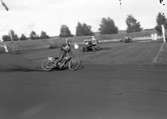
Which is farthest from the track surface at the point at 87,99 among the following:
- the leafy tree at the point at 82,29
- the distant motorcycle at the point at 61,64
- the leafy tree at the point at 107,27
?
the leafy tree at the point at 107,27

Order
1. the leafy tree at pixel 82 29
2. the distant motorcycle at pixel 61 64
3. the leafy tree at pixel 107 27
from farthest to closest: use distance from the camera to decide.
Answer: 1. the leafy tree at pixel 107 27
2. the leafy tree at pixel 82 29
3. the distant motorcycle at pixel 61 64

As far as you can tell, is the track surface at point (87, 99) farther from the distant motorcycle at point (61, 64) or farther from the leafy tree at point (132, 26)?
the leafy tree at point (132, 26)

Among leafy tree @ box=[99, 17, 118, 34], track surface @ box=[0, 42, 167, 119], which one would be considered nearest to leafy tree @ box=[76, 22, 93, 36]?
leafy tree @ box=[99, 17, 118, 34]

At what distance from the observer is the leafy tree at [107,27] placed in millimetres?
150500

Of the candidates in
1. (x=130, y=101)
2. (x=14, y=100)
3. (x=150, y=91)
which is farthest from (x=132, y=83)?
(x=14, y=100)

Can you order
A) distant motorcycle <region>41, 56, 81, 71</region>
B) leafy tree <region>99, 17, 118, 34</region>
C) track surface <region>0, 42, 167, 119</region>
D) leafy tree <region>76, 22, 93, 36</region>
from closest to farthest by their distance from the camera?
track surface <region>0, 42, 167, 119</region>
distant motorcycle <region>41, 56, 81, 71</region>
leafy tree <region>76, 22, 93, 36</region>
leafy tree <region>99, 17, 118, 34</region>

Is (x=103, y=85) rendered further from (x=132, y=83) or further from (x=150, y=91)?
(x=150, y=91)

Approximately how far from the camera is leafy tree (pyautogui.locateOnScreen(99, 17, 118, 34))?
150m

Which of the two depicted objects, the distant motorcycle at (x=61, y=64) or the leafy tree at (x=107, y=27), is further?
the leafy tree at (x=107, y=27)

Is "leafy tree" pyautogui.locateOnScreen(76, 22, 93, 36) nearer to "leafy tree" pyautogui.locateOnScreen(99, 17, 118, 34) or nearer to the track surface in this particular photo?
"leafy tree" pyautogui.locateOnScreen(99, 17, 118, 34)

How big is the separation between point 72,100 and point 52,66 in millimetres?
11131

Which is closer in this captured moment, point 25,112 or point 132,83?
point 25,112

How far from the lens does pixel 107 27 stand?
5974 inches

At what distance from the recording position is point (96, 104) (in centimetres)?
1031
